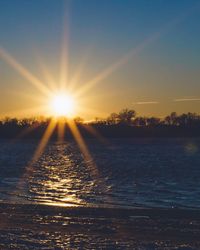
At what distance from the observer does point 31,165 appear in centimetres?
3722

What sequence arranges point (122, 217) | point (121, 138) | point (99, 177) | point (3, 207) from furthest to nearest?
point (121, 138) < point (99, 177) < point (3, 207) < point (122, 217)

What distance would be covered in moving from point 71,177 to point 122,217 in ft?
45.3

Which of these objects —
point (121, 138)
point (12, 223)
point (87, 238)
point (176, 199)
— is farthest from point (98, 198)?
point (121, 138)

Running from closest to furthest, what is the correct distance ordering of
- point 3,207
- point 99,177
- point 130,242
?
point 130,242
point 3,207
point 99,177

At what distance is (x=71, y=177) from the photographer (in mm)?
29188

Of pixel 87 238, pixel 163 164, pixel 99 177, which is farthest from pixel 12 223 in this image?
pixel 163 164

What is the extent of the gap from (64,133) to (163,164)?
50544 millimetres

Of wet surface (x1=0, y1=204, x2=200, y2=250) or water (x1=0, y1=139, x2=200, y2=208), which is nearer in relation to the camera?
wet surface (x1=0, y1=204, x2=200, y2=250)

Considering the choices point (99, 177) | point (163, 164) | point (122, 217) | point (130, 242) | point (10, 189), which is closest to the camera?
point (130, 242)

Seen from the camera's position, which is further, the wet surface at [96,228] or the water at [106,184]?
the water at [106,184]

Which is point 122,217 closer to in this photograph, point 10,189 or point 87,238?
point 87,238

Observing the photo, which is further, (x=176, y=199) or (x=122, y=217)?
(x=176, y=199)

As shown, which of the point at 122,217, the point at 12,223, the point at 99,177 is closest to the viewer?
the point at 12,223

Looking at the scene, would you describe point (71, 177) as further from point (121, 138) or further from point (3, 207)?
point (121, 138)
